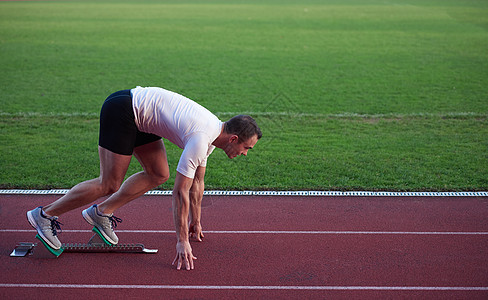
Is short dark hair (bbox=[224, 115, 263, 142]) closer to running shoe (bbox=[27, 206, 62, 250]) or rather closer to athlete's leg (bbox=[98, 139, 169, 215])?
athlete's leg (bbox=[98, 139, 169, 215])

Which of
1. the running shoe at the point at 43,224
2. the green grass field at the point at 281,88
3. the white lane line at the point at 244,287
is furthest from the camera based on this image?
the green grass field at the point at 281,88

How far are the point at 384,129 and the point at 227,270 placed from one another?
5.70 metres

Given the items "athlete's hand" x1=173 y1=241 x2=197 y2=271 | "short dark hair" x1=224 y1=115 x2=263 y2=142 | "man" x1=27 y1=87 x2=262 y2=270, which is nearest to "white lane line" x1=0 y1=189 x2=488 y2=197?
"man" x1=27 y1=87 x2=262 y2=270

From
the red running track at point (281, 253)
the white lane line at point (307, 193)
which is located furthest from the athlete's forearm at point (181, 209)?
the white lane line at point (307, 193)

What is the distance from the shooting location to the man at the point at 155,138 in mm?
4359

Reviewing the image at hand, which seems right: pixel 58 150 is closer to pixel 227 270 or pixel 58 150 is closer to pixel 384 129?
pixel 227 270

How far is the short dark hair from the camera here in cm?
446

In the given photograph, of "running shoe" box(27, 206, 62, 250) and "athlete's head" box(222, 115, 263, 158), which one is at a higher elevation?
"athlete's head" box(222, 115, 263, 158)

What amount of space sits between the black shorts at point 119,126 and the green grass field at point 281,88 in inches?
90.5

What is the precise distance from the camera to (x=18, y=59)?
16.0 m

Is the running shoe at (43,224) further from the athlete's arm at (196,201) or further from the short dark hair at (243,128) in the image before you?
the short dark hair at (243,128)

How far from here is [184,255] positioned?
4.55 m

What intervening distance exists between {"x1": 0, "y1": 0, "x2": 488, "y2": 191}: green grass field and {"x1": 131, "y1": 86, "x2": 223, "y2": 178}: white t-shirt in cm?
233

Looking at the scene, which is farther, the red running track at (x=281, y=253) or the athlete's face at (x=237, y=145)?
the athlete's face at (x=237, y=145)
